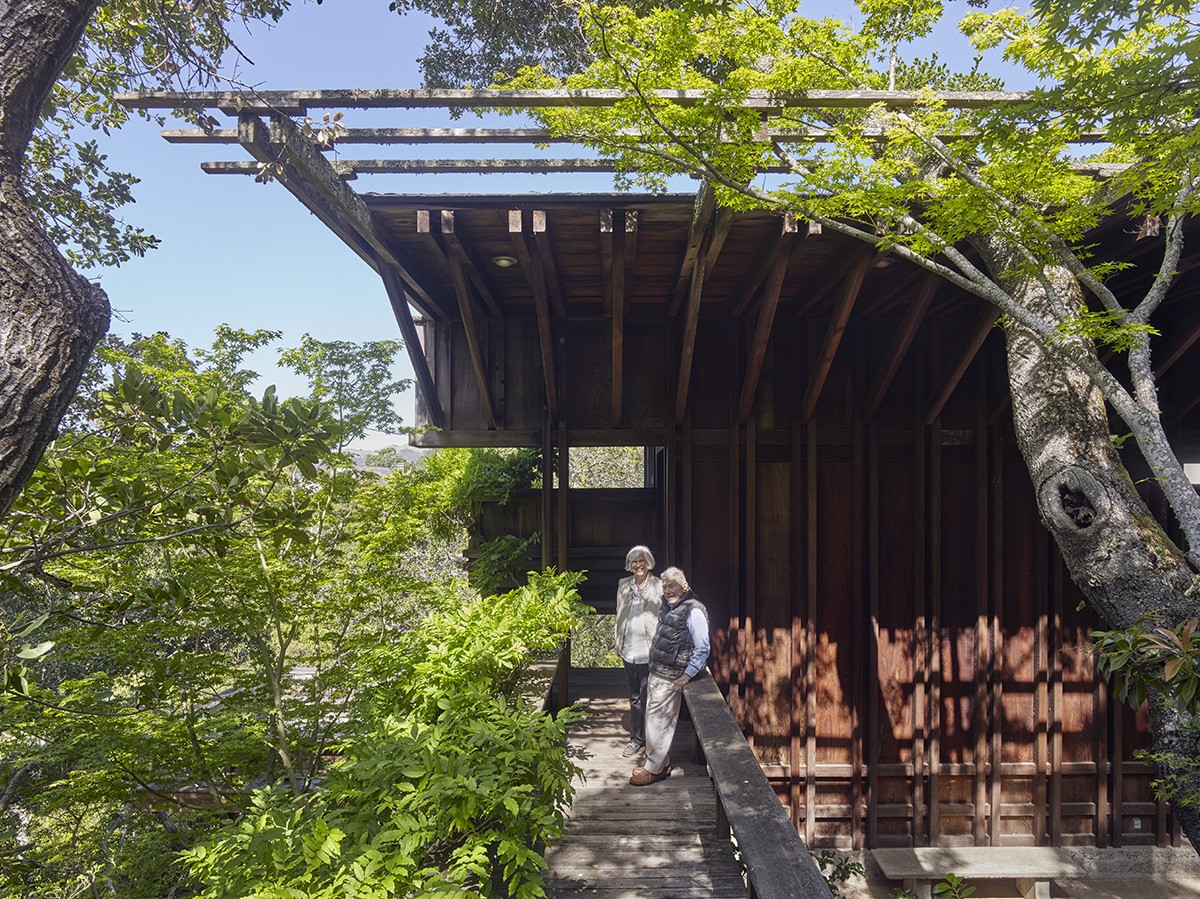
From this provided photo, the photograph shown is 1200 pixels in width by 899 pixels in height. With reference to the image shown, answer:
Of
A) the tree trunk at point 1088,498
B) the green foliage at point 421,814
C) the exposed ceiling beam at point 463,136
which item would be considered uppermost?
the exposed ceiling beam at point 463,136

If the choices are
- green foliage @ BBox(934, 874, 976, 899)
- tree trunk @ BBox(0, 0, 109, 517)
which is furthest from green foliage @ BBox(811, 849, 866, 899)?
tree trunk @ BBox(0, 0, 109, 517)

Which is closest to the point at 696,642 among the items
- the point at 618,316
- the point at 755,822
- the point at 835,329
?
the point at 755,822

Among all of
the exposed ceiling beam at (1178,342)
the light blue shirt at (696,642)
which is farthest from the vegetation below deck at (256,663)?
the exposed ceiling beam at (1178,342)

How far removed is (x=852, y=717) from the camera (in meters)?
6.48

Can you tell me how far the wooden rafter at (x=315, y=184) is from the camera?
3469 mm

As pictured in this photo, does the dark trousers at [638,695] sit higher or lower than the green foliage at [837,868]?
higher

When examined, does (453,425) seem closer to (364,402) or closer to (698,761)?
(364,402)

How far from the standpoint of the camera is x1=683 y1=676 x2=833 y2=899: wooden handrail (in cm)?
208

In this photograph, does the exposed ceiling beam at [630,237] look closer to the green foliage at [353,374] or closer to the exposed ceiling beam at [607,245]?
the exposed ceiling beam at [607,245]

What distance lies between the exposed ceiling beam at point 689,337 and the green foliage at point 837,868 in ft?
14.9

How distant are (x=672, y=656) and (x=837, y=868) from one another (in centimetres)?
364

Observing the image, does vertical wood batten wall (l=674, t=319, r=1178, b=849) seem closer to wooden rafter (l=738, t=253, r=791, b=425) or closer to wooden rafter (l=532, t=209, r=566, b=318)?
wooden rafter (l=738, t=253, r=791, b=425)

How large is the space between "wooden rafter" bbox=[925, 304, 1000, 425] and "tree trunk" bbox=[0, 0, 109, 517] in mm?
5898

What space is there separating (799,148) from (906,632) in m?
5.07
